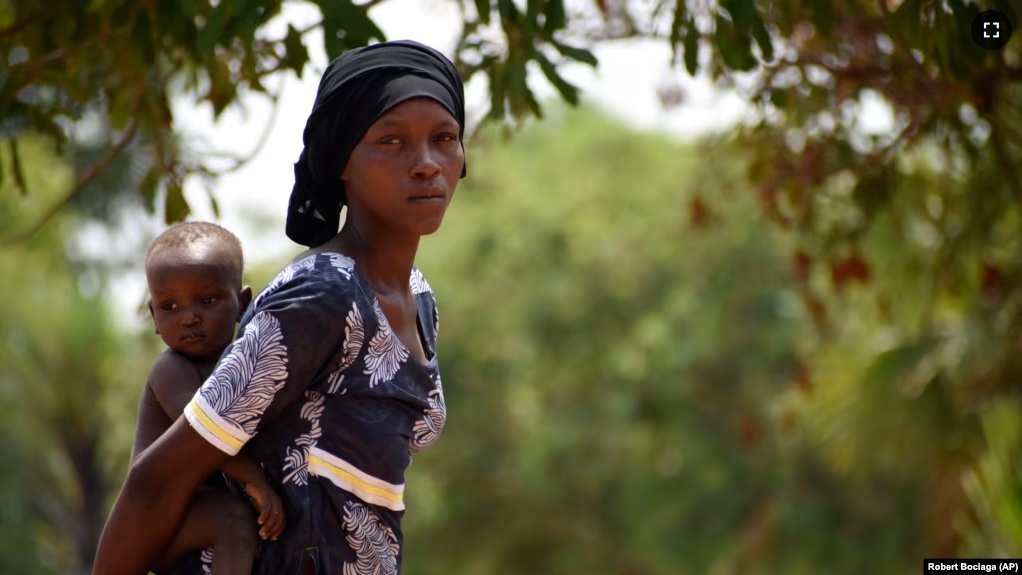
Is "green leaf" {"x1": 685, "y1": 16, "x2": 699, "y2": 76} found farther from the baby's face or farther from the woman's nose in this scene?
the baby's face

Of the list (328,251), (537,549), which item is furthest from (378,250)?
(537,549)

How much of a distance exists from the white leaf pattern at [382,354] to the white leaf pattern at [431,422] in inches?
5.2

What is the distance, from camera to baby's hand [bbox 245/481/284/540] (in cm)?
264

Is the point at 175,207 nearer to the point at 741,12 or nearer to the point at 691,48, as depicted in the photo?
the point at 691,48

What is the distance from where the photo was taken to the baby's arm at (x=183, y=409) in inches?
104

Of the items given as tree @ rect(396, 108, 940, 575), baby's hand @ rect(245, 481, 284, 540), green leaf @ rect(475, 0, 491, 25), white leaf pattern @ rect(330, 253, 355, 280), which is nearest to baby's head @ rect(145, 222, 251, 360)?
white leaf pattern @ rect(330, 253, 355, 280)

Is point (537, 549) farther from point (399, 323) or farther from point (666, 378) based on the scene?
point (399, 323)

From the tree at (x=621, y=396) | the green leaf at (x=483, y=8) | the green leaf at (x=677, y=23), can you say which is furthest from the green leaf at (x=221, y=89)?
the tree at (x=621, y=396)

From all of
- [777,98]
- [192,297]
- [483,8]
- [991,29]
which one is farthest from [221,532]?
[991,29]

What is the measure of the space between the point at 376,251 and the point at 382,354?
9.3 inches

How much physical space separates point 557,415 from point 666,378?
2.25 meters

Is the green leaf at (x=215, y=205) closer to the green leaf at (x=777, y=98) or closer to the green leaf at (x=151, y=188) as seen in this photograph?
the green leaf at (x=151, y=188)

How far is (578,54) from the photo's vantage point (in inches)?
172

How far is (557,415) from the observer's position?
70.5 feet
